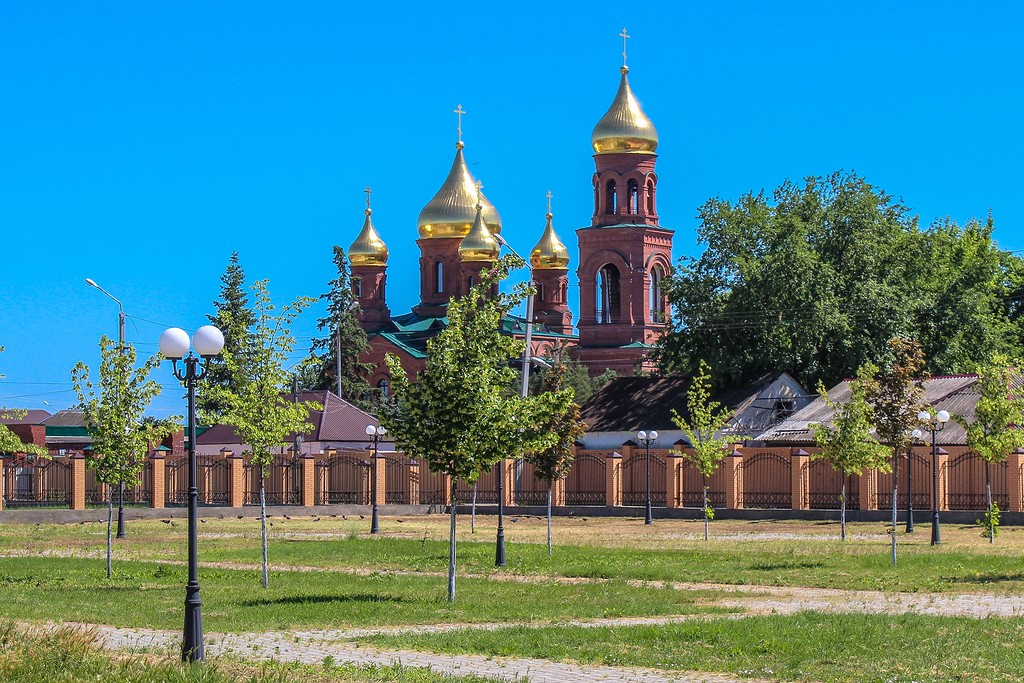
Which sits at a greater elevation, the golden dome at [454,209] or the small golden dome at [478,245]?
the golden dome at [454,209]

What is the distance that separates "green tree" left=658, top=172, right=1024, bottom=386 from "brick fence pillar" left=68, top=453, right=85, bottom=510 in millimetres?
22861

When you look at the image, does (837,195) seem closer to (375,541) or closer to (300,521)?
(300,521)

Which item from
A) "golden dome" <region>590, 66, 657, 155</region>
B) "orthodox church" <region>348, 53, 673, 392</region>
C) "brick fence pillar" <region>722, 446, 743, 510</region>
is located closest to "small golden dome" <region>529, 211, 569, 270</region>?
"orthodox church" <region>348, 53, 673, 392</region>

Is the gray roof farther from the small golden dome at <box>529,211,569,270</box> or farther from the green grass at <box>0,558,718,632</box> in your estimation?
the small golden dome at <box>529,211,569,270</box>

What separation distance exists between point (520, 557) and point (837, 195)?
34.2 m

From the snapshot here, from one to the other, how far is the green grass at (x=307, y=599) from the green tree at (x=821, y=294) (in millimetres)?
32876

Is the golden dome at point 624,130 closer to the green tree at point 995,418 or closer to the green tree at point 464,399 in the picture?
the green tree at point 995,418

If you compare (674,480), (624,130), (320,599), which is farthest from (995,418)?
(624,130)

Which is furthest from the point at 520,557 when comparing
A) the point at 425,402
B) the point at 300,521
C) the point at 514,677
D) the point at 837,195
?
the point at 837,195

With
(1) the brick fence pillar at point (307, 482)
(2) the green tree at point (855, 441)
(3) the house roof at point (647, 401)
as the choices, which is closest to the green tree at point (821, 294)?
(3) the house roof at point (647, 401)

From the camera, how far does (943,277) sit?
60469mm

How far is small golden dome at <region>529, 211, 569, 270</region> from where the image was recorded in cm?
9306

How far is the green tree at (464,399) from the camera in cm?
2062

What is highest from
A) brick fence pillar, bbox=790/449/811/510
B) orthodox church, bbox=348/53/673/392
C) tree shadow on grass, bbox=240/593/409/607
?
orthodox church, bbox=348/53/673/392
